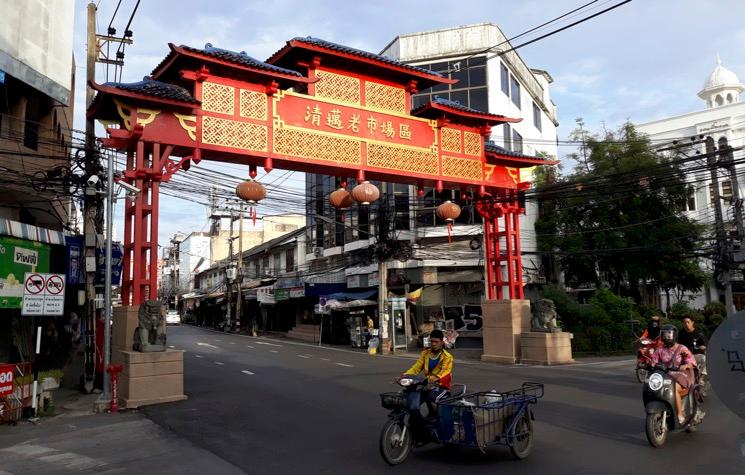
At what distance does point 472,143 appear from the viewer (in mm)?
16625

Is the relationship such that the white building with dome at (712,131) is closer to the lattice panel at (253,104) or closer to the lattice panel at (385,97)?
the lattice panel at (385,97)

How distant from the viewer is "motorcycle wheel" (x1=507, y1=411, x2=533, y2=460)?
652cm

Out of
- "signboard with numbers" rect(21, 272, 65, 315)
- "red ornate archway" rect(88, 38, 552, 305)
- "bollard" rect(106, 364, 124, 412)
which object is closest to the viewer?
"signboard with numbers" rect(21, 272, 65, 315)

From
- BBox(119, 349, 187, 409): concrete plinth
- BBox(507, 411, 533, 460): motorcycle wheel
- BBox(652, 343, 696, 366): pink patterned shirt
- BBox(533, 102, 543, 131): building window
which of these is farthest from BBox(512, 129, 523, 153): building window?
BBox(507, 411, 533, 460): motorcycle wheel

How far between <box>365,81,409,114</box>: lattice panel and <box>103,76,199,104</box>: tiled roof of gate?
4.41 m

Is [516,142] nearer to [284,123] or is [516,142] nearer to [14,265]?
[284,123]

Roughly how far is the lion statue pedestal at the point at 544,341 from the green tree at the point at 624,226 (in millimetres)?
8499

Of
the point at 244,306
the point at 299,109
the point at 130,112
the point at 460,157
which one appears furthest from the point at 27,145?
the point at 244,306

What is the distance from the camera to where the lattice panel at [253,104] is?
42.7ft

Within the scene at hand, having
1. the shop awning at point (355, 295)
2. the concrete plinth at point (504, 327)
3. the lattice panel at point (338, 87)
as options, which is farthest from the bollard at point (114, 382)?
the shop awning at point (355, 295)

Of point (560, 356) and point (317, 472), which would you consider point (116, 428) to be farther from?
point (560, 356)

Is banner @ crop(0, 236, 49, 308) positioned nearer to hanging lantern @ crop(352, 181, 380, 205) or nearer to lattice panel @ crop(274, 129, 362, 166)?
lattice panel @ crop(274, 129, 362, 166)

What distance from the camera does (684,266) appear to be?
88.6 feet

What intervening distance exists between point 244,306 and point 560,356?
35.3 m
